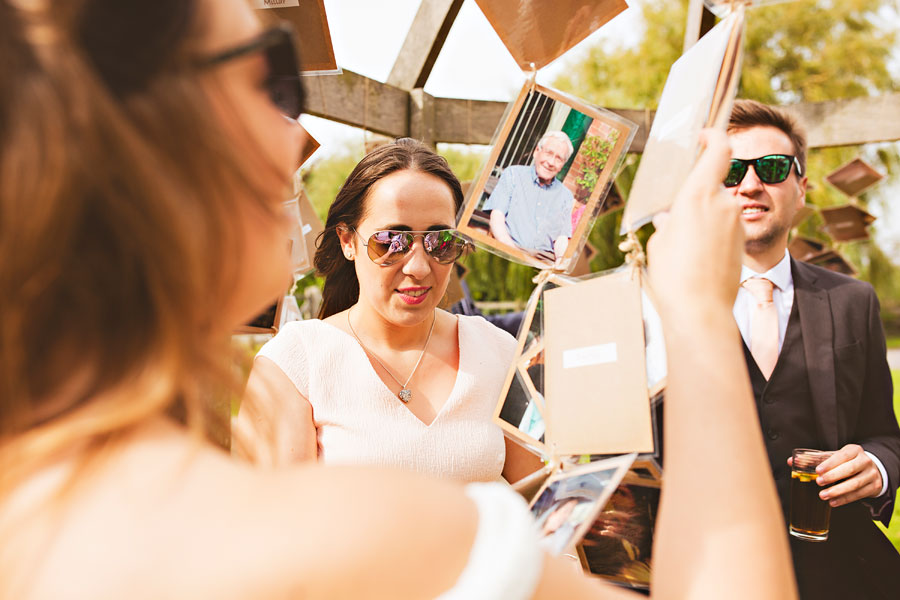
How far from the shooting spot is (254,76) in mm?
631

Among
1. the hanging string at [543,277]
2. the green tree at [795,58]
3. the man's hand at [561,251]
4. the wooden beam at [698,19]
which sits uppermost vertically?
the green tree at [795,58]

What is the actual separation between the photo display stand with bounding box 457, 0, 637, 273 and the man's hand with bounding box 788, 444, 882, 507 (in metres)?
1.06

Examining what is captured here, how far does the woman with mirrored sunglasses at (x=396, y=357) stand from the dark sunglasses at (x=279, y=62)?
95 cm

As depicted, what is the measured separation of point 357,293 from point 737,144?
121 centimetres

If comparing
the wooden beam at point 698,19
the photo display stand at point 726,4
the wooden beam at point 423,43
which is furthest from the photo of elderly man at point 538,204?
the wooden beam at point 423,43

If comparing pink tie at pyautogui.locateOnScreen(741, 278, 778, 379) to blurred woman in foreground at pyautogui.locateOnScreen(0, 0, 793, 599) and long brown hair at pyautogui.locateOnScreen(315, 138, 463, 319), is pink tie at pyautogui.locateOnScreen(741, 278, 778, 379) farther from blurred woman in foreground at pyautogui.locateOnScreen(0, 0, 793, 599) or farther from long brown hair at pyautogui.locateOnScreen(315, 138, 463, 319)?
blurred woman in foreground at pyautogui.locateOnScreen(0, 0, 793, 599)

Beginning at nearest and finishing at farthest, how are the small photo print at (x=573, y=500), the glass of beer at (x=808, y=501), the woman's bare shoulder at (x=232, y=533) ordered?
the woman's bare shoulder at (x=232, y=533), the small photo print at (x=573, y=500), the glass of beer at (x=808, y=501)

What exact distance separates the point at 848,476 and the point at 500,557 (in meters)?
1.46

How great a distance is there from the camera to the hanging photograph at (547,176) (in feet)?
3.14

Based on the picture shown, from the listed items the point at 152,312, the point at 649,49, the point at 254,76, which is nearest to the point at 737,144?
the point at 254,76

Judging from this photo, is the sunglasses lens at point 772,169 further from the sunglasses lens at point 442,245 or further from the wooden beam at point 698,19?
the sunglasses lens at point 442,245

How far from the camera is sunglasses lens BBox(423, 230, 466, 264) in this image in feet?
5.86

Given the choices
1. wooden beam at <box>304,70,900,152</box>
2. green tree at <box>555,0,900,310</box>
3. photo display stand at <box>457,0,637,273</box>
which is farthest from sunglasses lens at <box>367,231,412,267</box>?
green tree at <box>555,0,900,310</box>

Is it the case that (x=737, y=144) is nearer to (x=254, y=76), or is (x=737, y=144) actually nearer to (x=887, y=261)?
(x=254, y=76)
